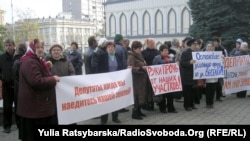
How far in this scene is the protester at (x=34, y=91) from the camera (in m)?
5.23

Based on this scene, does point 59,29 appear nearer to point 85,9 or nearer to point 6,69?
point 85,9

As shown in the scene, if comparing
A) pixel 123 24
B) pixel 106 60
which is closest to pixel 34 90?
pixel 106 60

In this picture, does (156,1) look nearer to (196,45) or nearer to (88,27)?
(196,45)

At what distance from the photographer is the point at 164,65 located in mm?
9414

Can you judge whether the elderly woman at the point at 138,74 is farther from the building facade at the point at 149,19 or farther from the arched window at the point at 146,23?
the arched window at the point at 146,23

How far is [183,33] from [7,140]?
125ft

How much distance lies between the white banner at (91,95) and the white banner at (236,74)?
159 inches

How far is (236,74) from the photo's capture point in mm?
11594

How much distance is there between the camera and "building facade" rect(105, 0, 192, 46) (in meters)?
43.8

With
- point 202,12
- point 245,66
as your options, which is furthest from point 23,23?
point 245,66

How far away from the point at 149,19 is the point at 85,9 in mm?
122734

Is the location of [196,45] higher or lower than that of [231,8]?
lower

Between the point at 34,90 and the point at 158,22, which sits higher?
the point at 158,22

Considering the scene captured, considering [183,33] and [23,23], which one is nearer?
[183,33]
